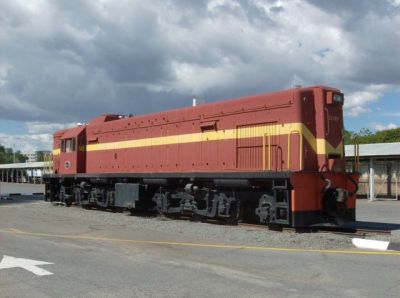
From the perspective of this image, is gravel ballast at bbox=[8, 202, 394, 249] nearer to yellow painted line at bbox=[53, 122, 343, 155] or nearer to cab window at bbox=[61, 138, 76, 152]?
yellow painted line at bbox=[53, 122, 343, 155]

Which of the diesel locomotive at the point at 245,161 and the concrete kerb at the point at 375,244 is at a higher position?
the diesel locomotive at the point at 245,161

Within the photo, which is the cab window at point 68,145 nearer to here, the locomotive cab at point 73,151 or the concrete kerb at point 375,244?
the locomotive cab at point 73,151

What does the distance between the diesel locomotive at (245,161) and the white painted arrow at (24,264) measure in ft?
18.8

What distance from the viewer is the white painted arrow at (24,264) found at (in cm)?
781

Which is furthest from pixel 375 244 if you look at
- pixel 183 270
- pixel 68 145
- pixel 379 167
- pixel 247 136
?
pixel 379 167

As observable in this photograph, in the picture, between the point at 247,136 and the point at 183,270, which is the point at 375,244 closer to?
the point at 183,270

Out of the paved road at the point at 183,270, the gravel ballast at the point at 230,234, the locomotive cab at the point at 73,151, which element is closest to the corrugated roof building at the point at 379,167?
the locomotive cab at the point at 73,151

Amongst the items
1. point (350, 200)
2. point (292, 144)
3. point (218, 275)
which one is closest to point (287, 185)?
point (292, 144)

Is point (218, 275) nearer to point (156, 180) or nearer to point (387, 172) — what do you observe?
point (156, 180)

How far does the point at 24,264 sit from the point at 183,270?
8.77ft

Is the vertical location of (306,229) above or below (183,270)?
above

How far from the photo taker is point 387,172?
103ft

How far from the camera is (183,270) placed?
7953 millimetres

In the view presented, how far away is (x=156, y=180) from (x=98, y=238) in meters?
4.55
